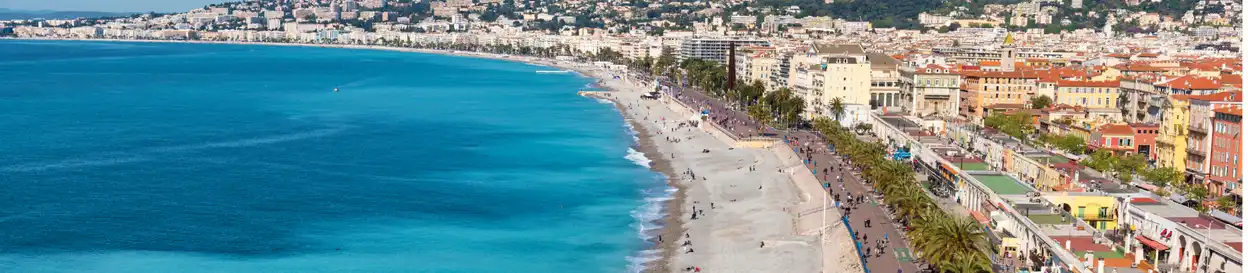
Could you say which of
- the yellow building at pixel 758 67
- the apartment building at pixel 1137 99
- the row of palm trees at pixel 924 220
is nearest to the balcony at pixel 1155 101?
the apartment building at pixel 1137 99

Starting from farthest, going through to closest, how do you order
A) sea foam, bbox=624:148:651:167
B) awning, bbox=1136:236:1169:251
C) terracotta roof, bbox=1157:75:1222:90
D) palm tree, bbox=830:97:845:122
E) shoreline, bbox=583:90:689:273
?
palm tree, bbox=830:97:845:122, sea foam, bbox=624:148:651:167, terracotta roof, bbox=1157:75:1222:90, shoreline, bbox=583:90:689:273, awning, bbox=1136:236:1169:251

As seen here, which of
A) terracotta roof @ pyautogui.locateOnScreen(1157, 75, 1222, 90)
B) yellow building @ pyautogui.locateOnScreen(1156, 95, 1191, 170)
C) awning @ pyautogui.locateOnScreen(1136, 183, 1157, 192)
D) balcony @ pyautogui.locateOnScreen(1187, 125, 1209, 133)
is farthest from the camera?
terracotta roof @ pyautogui.locateOnScreen(1157, 75, 1222, 90)

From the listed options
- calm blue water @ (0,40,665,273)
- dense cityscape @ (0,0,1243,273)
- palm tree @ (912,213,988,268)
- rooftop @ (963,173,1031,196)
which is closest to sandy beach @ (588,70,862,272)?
calm blue water @ (0,40,665,273)

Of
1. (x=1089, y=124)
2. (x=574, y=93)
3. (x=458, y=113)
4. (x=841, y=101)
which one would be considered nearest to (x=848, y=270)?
(x=1089, y=124)

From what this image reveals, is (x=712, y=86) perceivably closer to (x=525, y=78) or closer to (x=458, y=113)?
(x=458, y=113)

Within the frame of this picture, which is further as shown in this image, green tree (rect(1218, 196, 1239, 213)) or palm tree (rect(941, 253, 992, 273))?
green tree (rect(1218, 196, 1239, 213))

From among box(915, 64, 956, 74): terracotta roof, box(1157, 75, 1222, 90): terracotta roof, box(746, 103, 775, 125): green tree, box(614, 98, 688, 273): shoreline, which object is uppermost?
box(1157, 75, 1222, 90): terracotta roof

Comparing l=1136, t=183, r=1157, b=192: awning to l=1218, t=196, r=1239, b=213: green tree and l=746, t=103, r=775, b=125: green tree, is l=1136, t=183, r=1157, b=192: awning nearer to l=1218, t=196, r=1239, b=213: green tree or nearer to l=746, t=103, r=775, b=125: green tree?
l=1218, t=196, r=1239, b=213: green tree
